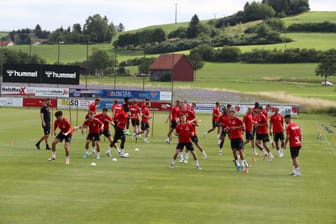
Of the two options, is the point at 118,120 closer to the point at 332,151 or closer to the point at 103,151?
the point at 103,151

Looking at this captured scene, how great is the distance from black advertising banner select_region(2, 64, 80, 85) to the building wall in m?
25.7


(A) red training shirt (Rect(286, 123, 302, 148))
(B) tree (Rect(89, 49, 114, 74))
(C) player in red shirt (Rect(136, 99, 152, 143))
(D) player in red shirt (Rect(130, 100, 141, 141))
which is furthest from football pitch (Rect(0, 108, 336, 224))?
(B) tree (Rect(89, 49, 114, 74))

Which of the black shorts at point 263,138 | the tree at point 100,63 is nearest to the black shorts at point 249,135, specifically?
the black shorts at point 263,138

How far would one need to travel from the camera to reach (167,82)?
80375 millimetres

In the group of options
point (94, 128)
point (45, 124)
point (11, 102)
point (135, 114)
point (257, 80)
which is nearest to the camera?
point (94, 128)

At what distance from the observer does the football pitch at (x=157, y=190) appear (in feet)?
51.6

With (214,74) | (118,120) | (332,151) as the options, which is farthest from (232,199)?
(214,74)

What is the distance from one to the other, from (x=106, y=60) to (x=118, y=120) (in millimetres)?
47605

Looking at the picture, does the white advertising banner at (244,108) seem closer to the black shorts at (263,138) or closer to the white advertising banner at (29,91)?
the white advertising banner at (29,91)

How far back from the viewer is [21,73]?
60219 millimetres

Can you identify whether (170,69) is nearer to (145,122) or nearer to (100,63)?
(100,63)

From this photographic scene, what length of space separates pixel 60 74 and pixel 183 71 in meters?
29.7

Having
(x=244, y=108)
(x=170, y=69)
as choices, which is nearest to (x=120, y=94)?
(x=244, y=108)

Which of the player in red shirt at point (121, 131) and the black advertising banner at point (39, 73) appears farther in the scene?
the black advertising banner at point (39, 73)
